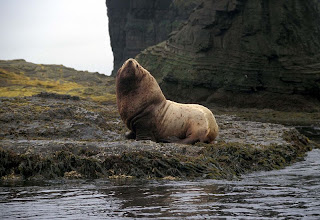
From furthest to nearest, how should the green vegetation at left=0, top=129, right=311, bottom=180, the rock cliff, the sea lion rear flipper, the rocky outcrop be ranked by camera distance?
the rocky outcrop < the rock cliff < the sea lion rear flipper < the green vegetation at left=0, top=129, right=311, bottom=180

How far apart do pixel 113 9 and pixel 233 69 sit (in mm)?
34757

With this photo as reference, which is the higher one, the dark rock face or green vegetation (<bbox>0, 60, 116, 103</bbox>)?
the dark rock face

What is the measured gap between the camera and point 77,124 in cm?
1341

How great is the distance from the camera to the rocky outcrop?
3089 centimetres

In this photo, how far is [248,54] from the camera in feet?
106

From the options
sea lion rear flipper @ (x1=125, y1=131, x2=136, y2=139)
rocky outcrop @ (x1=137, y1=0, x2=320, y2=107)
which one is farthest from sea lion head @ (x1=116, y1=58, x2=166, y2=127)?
rocky outcrop @ (x1=137, y1=0, x2=320, y2=107)

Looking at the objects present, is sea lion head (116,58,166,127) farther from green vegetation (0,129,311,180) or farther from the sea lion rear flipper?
green vegetation (0,129,311,180)

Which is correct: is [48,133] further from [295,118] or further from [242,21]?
[242,21]

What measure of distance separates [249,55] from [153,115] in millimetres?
21011

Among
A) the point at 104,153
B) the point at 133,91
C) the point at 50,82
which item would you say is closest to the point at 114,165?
the point at 104,153

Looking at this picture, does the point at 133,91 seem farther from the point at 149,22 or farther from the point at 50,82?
the point at 149,22

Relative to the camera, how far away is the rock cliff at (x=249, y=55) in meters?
30.7

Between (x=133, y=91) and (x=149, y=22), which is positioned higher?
(x=149, y=22)

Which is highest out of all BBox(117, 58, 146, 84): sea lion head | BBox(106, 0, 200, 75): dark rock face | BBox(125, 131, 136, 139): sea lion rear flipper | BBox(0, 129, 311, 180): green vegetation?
BBox(106, 0, 200, 75): dark rock face
